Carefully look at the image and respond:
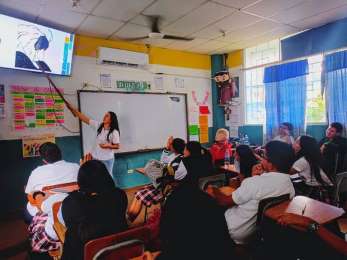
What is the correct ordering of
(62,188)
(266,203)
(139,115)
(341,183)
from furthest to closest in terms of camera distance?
(139,115) → (341,183) → (62,188) → (266,203)

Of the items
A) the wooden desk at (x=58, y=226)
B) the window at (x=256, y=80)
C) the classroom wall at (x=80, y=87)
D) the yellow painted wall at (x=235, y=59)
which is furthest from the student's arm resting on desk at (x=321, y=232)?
the yellow painted wall at (x=235, y=59)

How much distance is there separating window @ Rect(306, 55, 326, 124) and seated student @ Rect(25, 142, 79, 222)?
4053 mm

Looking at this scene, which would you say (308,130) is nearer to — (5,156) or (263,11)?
(263,11)

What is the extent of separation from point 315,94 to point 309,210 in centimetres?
338

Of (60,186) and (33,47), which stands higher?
(33,47)

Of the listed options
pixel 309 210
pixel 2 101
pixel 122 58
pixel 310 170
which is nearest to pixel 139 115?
pixel 122 58

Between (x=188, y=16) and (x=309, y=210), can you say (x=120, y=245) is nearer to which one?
(x=309, y=210)

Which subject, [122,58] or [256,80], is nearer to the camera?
[122,58]

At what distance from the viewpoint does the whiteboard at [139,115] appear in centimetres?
434

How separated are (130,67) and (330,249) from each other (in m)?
4.21

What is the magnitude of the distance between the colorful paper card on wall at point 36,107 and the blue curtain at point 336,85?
435 cm

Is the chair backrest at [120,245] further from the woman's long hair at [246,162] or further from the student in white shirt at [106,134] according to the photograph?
the student in white shirt at [106,134]

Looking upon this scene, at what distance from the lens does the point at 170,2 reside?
314 centimetres

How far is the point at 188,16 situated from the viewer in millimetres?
3619
